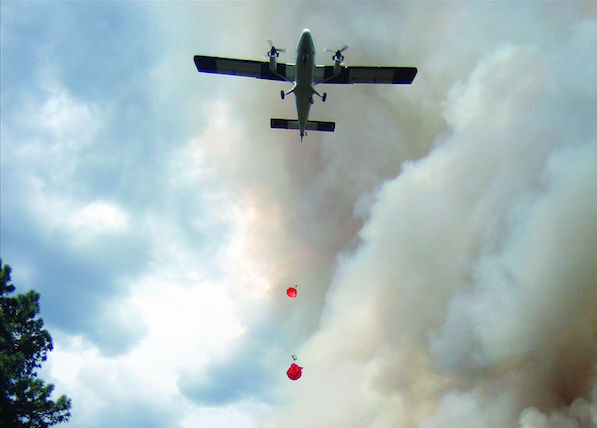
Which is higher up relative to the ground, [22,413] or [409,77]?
[409,77]

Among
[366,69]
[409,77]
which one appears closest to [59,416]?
[366,69]

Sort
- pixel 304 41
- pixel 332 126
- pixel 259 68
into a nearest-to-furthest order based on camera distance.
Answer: pixel 304 41 < pixel 259 68 < pixel 332 126

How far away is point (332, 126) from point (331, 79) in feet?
18.3

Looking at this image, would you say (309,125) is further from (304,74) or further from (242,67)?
(242,67)

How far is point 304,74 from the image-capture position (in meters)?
33.8

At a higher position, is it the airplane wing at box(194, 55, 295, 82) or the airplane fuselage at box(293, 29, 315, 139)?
the airplane wing at box(194, 55, 295, 82)

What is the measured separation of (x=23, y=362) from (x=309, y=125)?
3538 cm

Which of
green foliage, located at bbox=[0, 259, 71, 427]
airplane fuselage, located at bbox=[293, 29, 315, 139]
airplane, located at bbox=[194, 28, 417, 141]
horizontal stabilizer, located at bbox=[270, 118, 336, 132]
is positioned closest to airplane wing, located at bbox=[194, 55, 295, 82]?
→ airplane, located at bbox=[194, 28, 417, 141]

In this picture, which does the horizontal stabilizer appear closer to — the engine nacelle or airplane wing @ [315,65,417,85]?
airplane wing @ [315,65,417,85]

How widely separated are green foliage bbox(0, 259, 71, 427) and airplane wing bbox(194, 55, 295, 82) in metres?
26.3

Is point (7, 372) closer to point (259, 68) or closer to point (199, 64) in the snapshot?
point (199, 64)

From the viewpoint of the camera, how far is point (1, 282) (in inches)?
1186

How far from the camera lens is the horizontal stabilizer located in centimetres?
4206

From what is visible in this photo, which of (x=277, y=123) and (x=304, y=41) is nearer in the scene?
(x=304, y=41)
